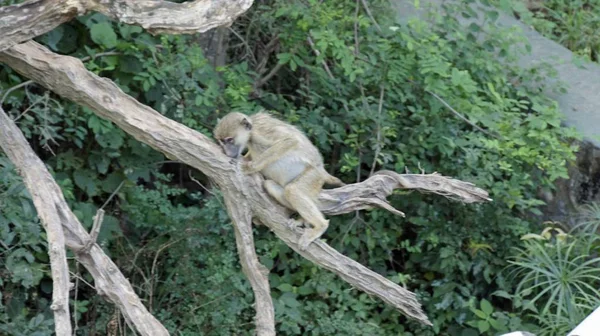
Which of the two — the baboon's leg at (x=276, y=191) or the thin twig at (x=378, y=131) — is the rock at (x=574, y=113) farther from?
the baboon's leg at (x=276, y=191)

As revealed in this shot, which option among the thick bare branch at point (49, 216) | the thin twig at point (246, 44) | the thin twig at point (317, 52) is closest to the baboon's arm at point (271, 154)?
the thick bare branch at point (49, 216)

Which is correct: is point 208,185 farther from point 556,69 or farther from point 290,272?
point 556,69

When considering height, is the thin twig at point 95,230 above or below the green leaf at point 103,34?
above

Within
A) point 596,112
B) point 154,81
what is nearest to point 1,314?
point 154,81

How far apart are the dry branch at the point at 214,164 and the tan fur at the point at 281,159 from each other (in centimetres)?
19

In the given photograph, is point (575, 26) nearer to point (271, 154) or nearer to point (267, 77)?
point (267, 77)

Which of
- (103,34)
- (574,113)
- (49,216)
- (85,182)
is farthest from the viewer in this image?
(574,113)

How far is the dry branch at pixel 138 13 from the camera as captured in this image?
4531 millimetres

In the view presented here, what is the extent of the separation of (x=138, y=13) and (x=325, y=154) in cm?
411

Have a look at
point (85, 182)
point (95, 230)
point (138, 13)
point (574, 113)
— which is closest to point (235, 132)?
point (138, 13)

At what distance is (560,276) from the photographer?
25.1 ft

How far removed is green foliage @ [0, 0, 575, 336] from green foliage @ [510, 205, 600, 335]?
0.21 m

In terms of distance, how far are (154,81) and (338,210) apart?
102 inches

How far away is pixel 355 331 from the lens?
301 inches
